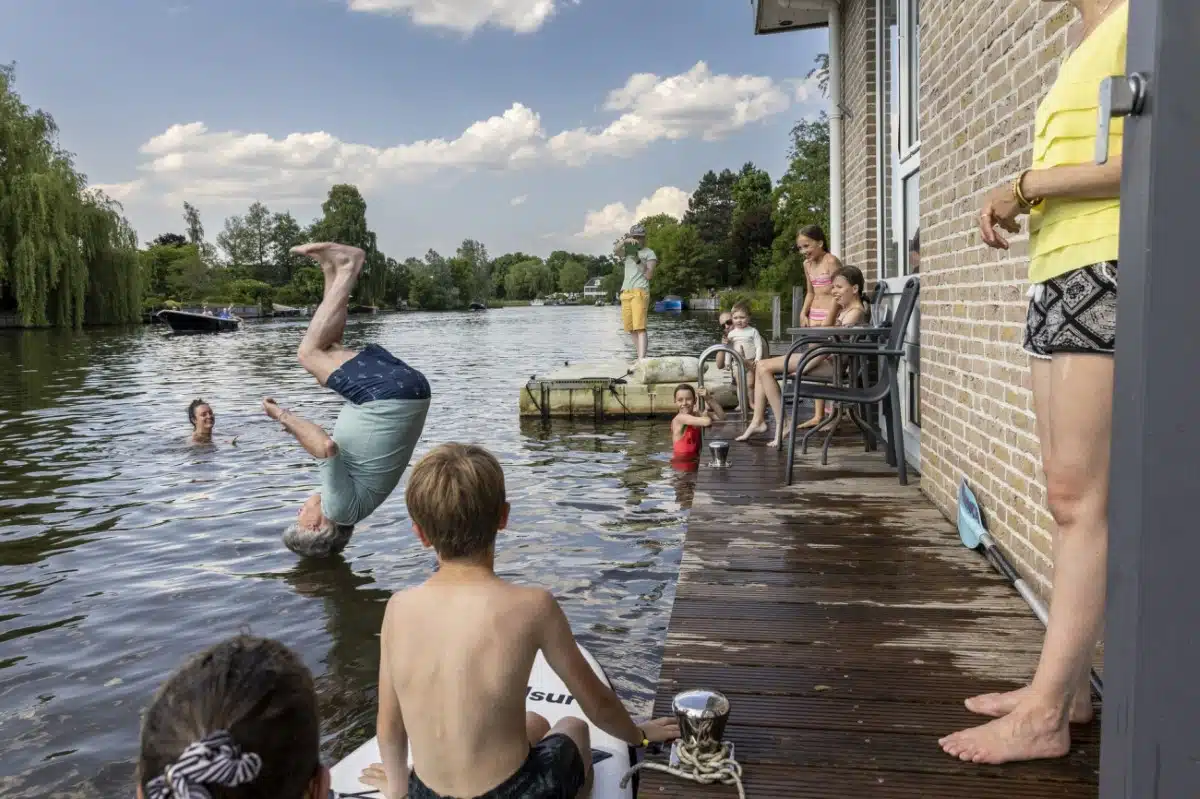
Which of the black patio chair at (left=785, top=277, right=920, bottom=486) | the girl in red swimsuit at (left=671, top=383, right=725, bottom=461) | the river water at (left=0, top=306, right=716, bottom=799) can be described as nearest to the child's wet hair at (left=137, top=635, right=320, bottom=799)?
the river water at (left=0, top=306, right=716, bottom=799)

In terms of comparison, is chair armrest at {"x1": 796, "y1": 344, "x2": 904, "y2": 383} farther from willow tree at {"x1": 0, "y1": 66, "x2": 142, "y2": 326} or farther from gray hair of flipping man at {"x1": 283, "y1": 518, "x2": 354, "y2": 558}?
willow tree at {"x1": 0, "y1": 66, "x2": 142, "y2": 326}

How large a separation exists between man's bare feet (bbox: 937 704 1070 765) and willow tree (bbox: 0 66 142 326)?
128ft

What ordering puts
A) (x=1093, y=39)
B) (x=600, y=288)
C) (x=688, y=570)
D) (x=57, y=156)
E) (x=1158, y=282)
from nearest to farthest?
(x=1158, y=282)
(x=1093, y=39)
(x=688, y=570)
(x=57, y=156)
(x=600, y=288)

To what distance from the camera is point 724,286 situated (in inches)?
3730

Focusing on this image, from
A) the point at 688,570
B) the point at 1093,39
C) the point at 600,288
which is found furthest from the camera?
the point at 600,288

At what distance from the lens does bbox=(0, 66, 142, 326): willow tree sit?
114 feet

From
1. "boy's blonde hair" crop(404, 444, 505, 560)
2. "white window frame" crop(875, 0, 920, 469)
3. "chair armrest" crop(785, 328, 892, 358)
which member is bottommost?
"boy's blonde hair" crop(404, 444, 505, 560)

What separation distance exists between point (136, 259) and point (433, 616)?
43.3 metres

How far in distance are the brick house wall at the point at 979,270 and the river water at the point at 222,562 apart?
169 cm

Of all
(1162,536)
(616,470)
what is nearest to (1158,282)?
(1162,536)

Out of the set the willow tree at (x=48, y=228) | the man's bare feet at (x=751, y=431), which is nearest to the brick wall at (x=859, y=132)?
the man's bare feet at (x=751, y=431)

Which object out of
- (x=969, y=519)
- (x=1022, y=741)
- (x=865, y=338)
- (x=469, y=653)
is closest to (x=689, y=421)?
(x=865, y=338)

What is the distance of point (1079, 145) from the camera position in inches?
83.7

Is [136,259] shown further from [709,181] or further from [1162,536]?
[709,181]
